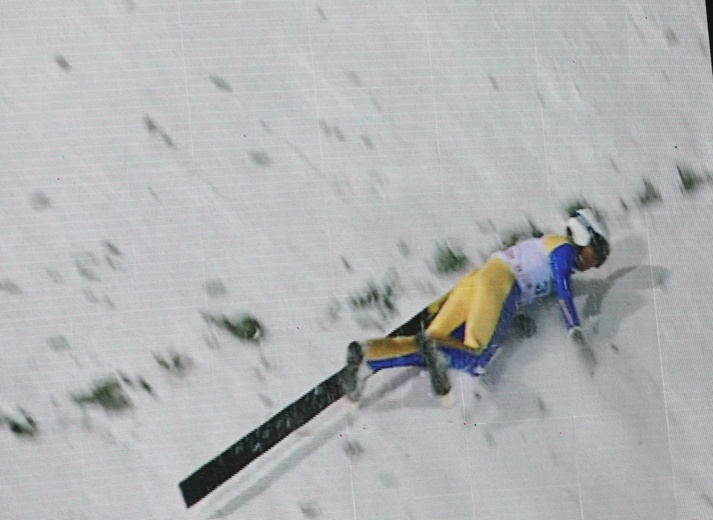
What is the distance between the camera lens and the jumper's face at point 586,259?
0.98 metres

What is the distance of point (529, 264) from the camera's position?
0.97m

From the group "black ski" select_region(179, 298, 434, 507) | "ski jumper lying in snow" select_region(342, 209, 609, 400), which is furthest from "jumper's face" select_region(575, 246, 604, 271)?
"black ski" select_region(179, 298, 434, 507)

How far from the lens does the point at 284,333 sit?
3.11ft

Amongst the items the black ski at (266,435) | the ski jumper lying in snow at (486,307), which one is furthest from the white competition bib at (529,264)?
the black ski at (266,435)

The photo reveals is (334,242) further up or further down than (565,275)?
further up

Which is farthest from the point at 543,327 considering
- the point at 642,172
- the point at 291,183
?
the point at 291,183

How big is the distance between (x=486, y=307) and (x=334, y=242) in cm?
18

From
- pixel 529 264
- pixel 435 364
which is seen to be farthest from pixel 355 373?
pixel 529 264

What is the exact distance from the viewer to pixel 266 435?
3.08 ft

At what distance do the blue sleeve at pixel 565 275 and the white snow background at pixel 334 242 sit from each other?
0.07 ft

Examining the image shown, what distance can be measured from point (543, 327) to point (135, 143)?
0.48 metres

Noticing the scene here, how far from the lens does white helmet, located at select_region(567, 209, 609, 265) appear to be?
980 millimetres

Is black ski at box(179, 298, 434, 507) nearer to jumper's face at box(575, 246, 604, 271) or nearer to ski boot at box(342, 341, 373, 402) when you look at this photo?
ski boot at box(342, 341, 373, 402)

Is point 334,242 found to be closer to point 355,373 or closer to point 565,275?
point 355,373
